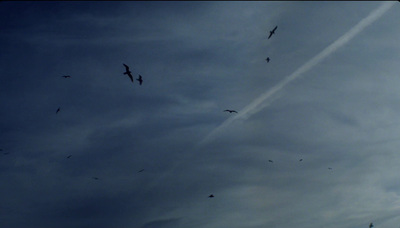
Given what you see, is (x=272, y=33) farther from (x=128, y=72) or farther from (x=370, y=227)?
(x=370, y=227)

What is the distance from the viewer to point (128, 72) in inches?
1508

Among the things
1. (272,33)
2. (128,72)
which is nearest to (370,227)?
(272,33)

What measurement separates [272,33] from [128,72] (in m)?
16.4

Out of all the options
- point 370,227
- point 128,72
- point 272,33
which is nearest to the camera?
point 128,72

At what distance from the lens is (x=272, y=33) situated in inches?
1612

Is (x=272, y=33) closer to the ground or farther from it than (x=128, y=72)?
farther from it

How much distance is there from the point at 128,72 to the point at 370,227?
49.8 meters

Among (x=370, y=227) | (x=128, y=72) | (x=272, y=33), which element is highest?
(x=272, y=33)

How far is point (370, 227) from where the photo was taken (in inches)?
2464

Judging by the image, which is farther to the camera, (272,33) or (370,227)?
(370,227)

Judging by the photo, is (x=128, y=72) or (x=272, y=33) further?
(x=272, y=33)

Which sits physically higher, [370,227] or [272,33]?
[272,33]

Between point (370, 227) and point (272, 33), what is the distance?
1628 inches

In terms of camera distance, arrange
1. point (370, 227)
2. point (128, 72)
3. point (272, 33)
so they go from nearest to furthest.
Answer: point (128, 72) → point (272, 33) → point (370, 227)
